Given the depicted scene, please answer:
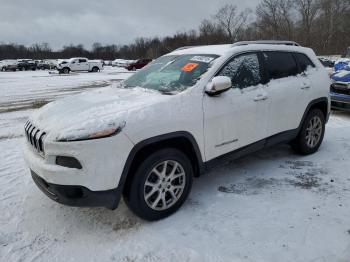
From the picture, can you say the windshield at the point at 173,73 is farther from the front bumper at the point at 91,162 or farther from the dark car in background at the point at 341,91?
the dark car in background at the point at 341,91

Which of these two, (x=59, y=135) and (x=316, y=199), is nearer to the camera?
(x=59, y=135)

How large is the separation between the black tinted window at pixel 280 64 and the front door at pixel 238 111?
0.78 feet

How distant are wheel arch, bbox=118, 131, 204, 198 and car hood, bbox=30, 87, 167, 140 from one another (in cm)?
32

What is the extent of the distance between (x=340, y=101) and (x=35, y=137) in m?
7.01

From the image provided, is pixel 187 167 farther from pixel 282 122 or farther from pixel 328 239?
pixel 282 122

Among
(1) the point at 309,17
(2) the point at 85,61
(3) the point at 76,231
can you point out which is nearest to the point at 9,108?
(3) the point at 76,231

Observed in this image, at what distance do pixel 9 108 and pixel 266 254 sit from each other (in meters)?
10.3

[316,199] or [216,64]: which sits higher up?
[216,64]

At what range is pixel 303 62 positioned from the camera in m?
4.79

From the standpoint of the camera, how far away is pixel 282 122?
4328 mm

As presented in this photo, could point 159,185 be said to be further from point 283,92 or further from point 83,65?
point 83,65

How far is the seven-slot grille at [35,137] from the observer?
2978mm

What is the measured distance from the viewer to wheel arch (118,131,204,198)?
286 centimetres

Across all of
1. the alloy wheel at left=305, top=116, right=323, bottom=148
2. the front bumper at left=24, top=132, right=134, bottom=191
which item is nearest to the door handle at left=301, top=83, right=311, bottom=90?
the alloy wheel at left=305, top=116, right=323, bottom=148
